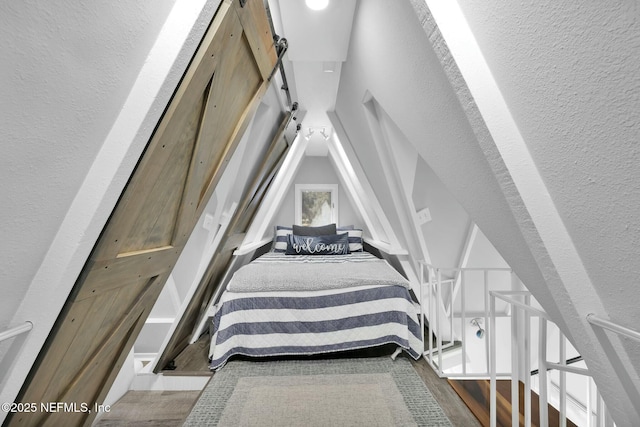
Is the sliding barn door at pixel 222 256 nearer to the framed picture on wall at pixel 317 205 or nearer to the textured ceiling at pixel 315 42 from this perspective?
the textured ceiling at pixel 315 42

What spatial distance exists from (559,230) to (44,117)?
3.38ft

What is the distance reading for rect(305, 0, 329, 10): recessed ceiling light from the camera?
4.92 feet

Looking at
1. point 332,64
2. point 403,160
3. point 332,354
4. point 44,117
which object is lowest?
point 332,354

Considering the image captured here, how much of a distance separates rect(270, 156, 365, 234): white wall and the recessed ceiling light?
3.25 metres

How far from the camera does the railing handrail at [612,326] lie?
1.99 ft

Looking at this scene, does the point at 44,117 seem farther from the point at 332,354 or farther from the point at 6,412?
the point at 332,354

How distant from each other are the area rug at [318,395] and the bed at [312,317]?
114 mm

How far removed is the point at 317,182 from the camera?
4.82 metres

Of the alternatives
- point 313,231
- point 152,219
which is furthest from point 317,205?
point 152,219

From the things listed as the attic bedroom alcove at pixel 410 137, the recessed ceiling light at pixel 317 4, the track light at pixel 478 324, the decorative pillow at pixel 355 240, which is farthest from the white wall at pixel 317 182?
the attic bedroom alcove at pixel 410 137

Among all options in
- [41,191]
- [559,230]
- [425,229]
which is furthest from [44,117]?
[425,229]

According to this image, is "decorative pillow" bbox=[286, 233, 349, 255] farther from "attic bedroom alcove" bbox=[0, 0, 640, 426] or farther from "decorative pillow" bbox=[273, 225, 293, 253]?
"attic bedroom alcove" bbox=[0, 0, 640, 426]

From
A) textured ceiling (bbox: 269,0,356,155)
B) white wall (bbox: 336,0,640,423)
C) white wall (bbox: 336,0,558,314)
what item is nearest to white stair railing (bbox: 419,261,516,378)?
white wall (bbox: 336,0,558,314)

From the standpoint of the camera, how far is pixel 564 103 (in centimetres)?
56
